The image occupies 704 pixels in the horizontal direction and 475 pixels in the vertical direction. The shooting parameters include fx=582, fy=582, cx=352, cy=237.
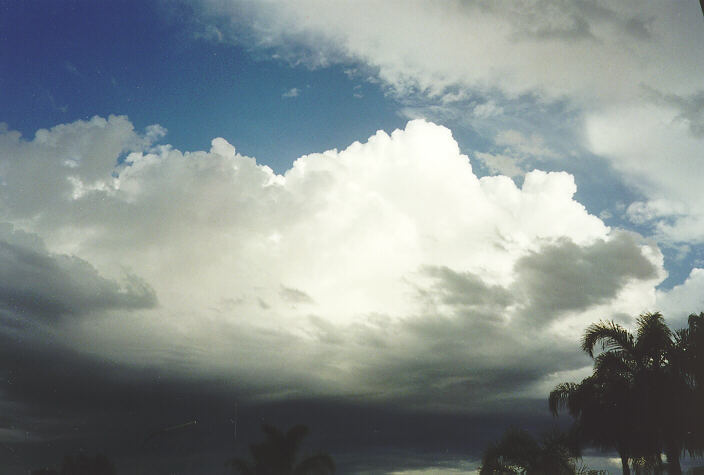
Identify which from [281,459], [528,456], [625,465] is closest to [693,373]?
[625,465]

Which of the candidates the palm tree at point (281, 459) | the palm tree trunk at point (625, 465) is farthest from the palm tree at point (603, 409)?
the palm tree at point (281, 459)

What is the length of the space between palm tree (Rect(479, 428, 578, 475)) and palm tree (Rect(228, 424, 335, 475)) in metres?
16.4

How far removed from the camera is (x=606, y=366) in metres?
29.9

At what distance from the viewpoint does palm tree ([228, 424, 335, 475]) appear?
2042 inches

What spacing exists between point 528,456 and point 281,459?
23136mm

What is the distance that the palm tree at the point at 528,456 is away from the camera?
38938 millimetres

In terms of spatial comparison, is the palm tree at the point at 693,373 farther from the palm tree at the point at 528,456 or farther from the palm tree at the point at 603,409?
the palm tree at the point at 528,456

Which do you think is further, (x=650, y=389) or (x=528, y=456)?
(x=528, y=456)

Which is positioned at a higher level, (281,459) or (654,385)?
(654,385)

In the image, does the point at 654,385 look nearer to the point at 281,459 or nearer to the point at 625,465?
the point at 625,465

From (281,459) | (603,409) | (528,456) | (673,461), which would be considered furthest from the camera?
(281,459)

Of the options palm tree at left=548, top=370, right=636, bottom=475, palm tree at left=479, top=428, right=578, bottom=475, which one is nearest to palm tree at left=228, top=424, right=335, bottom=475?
palm tree at left=479, top=428, right=578, bottom=475

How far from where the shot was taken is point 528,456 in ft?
131

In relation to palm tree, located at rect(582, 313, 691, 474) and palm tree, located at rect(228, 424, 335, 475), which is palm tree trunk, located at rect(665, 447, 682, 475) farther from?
palm tree, located at rect(228, 424, 335, 475)
